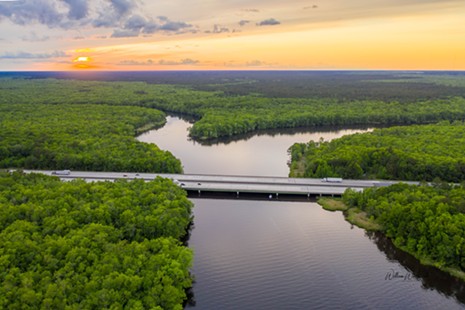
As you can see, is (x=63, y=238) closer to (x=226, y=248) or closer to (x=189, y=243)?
(x=189, y=243)

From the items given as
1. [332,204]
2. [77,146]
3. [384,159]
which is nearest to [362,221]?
[332,204]

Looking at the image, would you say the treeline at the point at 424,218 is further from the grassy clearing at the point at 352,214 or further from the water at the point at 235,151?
the water at the point at 235,151

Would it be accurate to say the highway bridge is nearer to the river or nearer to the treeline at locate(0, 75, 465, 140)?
the river

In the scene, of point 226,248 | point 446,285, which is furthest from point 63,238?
point 446,285

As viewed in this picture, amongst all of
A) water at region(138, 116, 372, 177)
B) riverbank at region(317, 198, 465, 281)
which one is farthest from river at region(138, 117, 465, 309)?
water at region(138, 116, 372, 177)

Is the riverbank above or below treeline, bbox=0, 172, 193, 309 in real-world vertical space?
below

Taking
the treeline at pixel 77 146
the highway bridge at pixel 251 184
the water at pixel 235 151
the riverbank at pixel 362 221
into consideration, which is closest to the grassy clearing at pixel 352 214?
the riverbank at pixel 362 221

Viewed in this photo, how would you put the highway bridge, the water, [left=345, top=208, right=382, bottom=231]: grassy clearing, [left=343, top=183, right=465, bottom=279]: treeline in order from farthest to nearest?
the water → the highway bridge → [left=345, top=208, right=382, bottom=231]: grassy clearing → [left=343, top=183, right=465, bottom=279]: treeline
